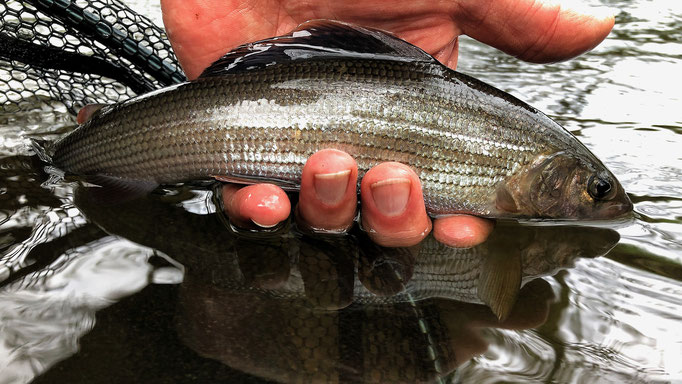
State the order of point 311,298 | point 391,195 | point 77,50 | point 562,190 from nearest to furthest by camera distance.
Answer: point 311,298
point 391,195
point 562,190
point 77,50

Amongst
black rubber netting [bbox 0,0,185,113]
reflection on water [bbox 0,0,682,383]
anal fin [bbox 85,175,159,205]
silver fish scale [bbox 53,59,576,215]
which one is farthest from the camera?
black rubber netting [bbox 0,0,185,113]

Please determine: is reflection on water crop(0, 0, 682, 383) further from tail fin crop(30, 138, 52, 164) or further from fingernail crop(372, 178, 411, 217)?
fingernail crop(372, 178, 411, 217)

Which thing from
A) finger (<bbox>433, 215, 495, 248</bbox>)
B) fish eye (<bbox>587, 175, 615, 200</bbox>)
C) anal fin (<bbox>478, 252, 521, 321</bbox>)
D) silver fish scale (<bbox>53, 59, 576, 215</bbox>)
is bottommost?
anal fin (<bbox>478, 252, 521, 321</bbox>)

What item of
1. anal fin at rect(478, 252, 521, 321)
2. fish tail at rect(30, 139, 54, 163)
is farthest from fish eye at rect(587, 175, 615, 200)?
fish tail at rect(30, 139, 54, 163)

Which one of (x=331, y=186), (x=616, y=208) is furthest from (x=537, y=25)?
(x=331, y=186)

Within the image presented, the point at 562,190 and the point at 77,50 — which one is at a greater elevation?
the point at 77,50

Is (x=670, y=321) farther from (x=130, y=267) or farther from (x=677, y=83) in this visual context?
(x=677, y=83)

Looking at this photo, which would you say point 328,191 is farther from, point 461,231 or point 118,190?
point 118,190
